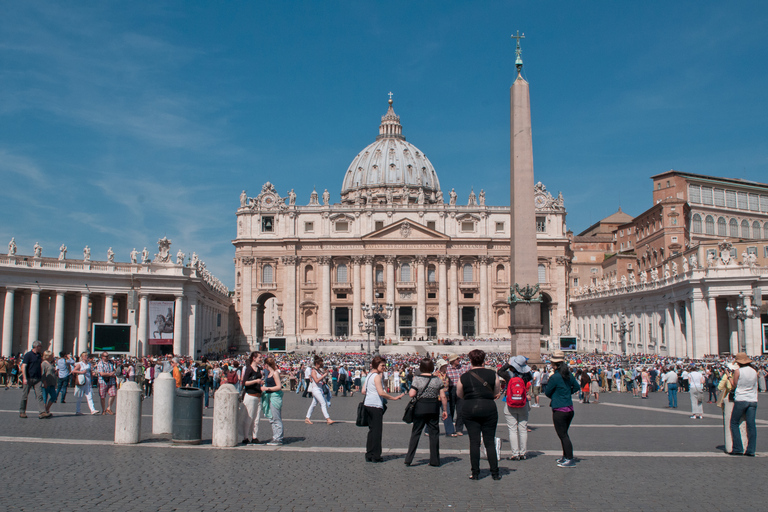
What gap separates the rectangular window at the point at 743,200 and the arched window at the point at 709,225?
4.18 m

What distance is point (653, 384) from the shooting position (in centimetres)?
2895

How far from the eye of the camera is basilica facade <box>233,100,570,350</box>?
75.4 m

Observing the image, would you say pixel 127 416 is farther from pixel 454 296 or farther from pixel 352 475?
pixel 454 296

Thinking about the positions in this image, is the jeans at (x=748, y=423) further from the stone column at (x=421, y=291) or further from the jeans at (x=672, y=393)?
the stone column at (x=421, y=291)

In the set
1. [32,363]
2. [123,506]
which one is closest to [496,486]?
[123,506]

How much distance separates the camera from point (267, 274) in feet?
251

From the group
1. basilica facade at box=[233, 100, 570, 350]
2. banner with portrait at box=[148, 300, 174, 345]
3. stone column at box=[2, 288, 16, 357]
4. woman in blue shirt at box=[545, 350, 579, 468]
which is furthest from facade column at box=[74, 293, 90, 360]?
woman in blue shirt at box=[545, 350, 579, 468]

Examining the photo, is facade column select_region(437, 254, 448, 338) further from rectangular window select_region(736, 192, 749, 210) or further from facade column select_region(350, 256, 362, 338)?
rectangular window select_region(736, 192, 749, 210)

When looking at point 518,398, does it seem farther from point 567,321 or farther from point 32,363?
point 567,321

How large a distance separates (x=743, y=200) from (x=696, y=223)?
6.73 meters

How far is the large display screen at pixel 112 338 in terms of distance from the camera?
35844 millimetres

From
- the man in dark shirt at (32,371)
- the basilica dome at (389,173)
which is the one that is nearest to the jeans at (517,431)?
the man in dark shirt at (32,371)

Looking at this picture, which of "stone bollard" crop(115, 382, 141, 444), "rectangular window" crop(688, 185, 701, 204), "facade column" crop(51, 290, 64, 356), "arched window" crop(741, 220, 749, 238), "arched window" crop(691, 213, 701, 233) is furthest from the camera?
"arched window" crop(741, 220, 749, 238)

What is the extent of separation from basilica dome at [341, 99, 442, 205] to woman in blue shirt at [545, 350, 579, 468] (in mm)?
93177
